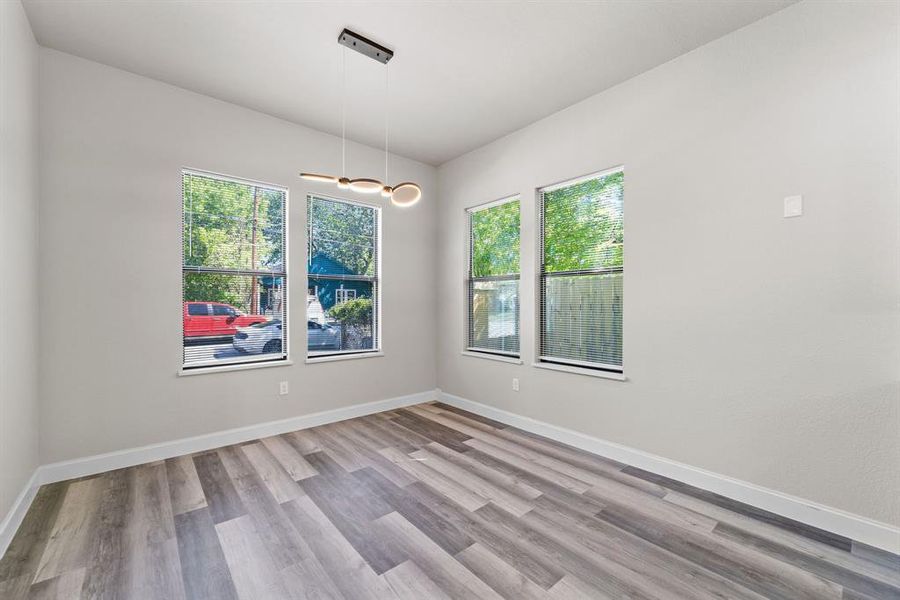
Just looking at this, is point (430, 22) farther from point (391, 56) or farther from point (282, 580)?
point (282, 580)

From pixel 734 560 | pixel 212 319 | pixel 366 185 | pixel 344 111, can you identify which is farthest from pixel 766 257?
pixel 212 319

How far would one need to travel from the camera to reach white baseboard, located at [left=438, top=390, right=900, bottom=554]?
2.04m

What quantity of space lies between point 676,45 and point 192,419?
4.73 meters

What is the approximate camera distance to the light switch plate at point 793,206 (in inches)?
90.4

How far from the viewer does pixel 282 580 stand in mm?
1790

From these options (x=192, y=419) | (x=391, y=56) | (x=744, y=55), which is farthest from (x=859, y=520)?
(x=192, y=419)

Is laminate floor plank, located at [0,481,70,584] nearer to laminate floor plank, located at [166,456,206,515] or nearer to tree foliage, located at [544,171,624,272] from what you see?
laminate floor plank, located at [166,456,206,515]

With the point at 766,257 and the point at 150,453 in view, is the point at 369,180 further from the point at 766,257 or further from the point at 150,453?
the point at 150,453

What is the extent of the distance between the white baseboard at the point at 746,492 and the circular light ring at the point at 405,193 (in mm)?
2433

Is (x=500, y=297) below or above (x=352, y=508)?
above

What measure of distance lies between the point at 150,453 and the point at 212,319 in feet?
3.76

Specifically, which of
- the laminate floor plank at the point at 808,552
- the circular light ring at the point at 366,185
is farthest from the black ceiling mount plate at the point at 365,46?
the laminate floor plank at the point at 808,552

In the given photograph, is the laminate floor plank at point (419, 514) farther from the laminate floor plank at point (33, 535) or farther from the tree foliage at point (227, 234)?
the tree foliage at point (227, 234)

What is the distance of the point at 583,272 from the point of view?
347cm
